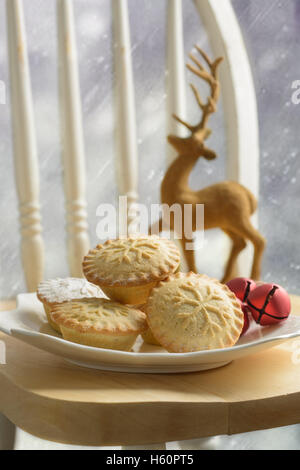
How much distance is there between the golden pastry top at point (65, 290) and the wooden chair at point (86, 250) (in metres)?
0.06

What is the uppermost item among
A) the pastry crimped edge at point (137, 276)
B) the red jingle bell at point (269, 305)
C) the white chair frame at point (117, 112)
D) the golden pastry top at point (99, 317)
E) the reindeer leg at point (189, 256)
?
the white chair frame at point (117, 112)

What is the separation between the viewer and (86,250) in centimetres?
104

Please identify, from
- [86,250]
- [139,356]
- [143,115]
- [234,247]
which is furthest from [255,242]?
[139,356]

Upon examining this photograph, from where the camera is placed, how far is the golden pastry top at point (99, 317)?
51cm

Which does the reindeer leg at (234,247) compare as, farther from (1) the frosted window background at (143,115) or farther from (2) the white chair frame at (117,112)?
(1) the frosted window background at (143,115)

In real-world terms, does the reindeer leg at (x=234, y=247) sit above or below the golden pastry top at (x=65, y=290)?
below

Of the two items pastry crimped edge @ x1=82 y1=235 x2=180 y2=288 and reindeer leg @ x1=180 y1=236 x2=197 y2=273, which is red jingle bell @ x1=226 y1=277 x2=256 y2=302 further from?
reindeer leg @ x1=180 y1=236 x2=197 y2=273

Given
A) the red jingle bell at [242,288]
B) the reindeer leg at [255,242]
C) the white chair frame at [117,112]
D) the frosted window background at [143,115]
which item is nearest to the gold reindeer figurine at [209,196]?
the reindeer leg at [255,242]

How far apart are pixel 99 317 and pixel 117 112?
0.65m

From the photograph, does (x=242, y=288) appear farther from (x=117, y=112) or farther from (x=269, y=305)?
(x=117, y=112)

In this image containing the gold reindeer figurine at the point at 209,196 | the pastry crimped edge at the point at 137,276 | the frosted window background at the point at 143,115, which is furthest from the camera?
the frosted window background at the point at 143,115

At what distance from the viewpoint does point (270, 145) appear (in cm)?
132

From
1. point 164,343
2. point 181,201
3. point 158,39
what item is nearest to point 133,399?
point 164,343

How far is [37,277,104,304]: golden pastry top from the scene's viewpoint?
0.60 metres
